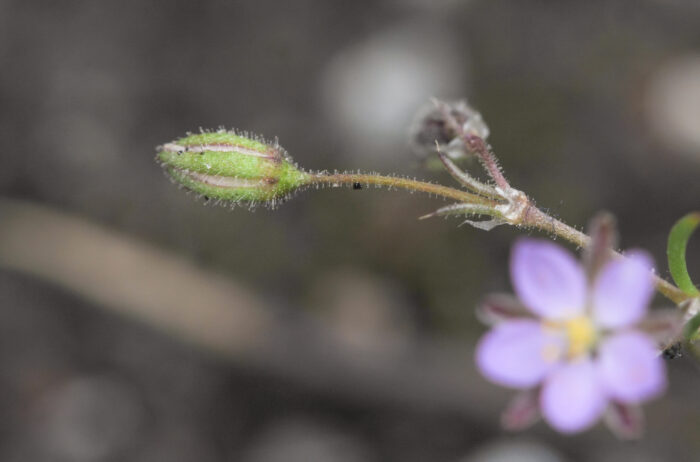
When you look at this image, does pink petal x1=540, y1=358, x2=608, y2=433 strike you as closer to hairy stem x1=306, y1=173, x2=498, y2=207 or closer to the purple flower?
the purple flower

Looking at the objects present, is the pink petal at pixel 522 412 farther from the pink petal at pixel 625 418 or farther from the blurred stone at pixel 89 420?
the blurred stone at pixel 89 420

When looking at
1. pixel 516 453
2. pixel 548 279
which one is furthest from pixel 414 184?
pixel 516 453

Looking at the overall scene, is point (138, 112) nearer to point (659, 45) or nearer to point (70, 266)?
point (70, 266)

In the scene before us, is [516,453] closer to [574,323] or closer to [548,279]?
[574,323]

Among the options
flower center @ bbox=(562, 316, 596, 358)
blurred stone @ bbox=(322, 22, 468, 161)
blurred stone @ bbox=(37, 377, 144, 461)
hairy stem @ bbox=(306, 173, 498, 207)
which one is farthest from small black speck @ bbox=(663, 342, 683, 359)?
blurred stone @ bbox=(37, 377, 144, 461)

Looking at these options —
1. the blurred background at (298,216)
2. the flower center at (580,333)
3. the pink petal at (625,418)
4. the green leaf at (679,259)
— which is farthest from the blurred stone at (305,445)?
the pink petal at (625,418)
